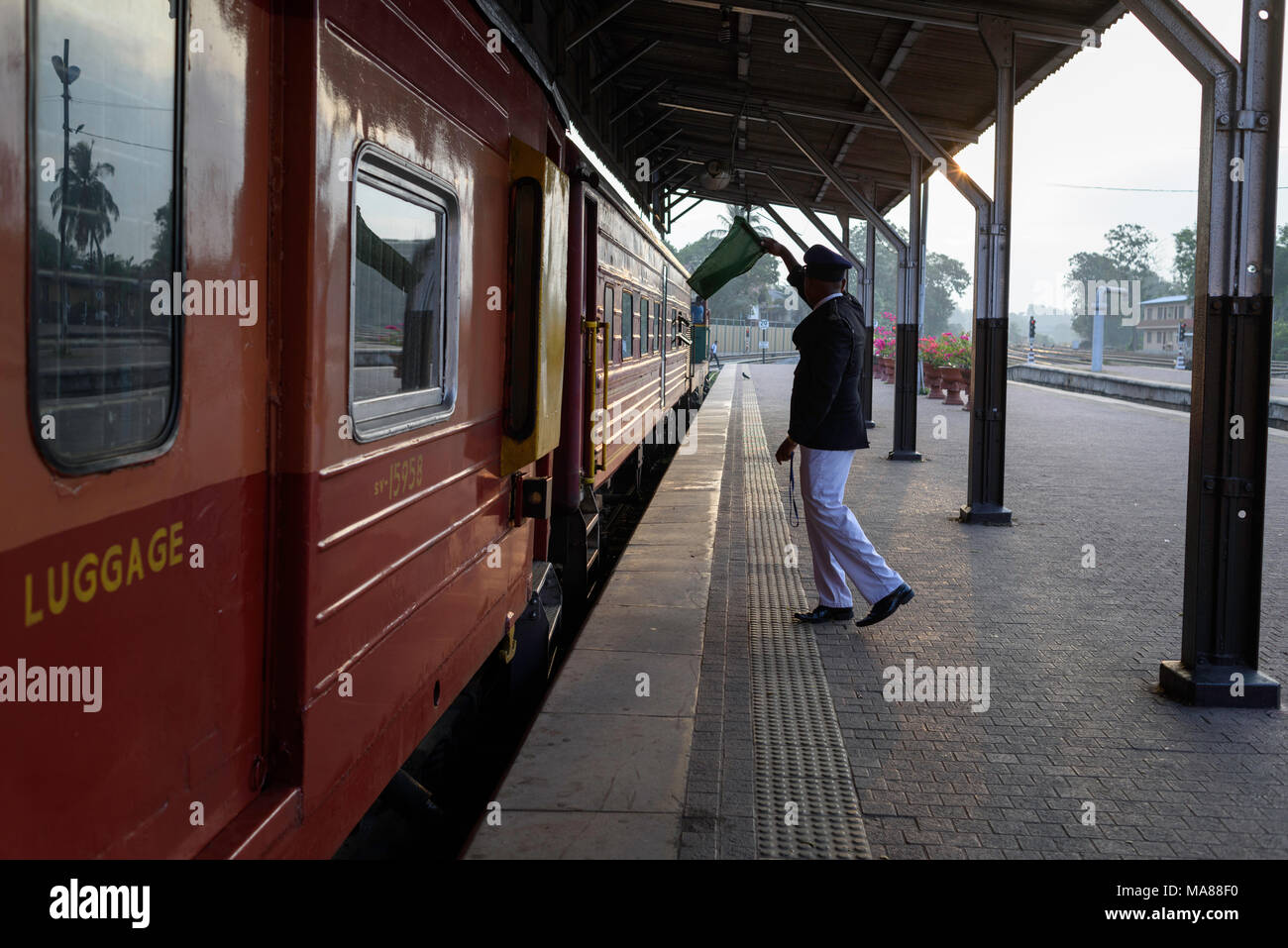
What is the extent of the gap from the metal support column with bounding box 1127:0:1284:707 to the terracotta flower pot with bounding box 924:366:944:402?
2328 centimetres

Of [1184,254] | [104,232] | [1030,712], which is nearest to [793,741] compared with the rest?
[1030,712]

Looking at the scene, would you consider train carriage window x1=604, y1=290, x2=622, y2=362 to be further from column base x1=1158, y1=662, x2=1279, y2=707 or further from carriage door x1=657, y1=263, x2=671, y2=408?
column base x1=1158, y1=662, x2=1279, y2=707

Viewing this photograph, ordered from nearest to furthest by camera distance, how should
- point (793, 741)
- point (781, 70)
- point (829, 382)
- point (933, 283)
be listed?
point (793, 741) → point (829, 382) → point (781, 70) → point (933, 283)

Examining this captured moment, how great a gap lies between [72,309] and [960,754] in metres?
3.63

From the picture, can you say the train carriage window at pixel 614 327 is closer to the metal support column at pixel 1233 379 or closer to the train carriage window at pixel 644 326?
the train carriage window at pixel 644 326

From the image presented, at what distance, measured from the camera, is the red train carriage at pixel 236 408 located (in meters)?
1.58

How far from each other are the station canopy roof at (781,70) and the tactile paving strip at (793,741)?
113 inches

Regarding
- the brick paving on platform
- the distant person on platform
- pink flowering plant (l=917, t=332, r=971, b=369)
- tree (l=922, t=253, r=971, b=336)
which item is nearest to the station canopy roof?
the distant person on platform

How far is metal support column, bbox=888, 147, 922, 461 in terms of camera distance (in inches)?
569

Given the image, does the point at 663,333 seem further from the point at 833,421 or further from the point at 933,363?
the point at 933,363

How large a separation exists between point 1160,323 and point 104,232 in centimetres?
11265

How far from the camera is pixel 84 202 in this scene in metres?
1.68

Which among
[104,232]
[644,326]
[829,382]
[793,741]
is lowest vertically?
[793,741]
